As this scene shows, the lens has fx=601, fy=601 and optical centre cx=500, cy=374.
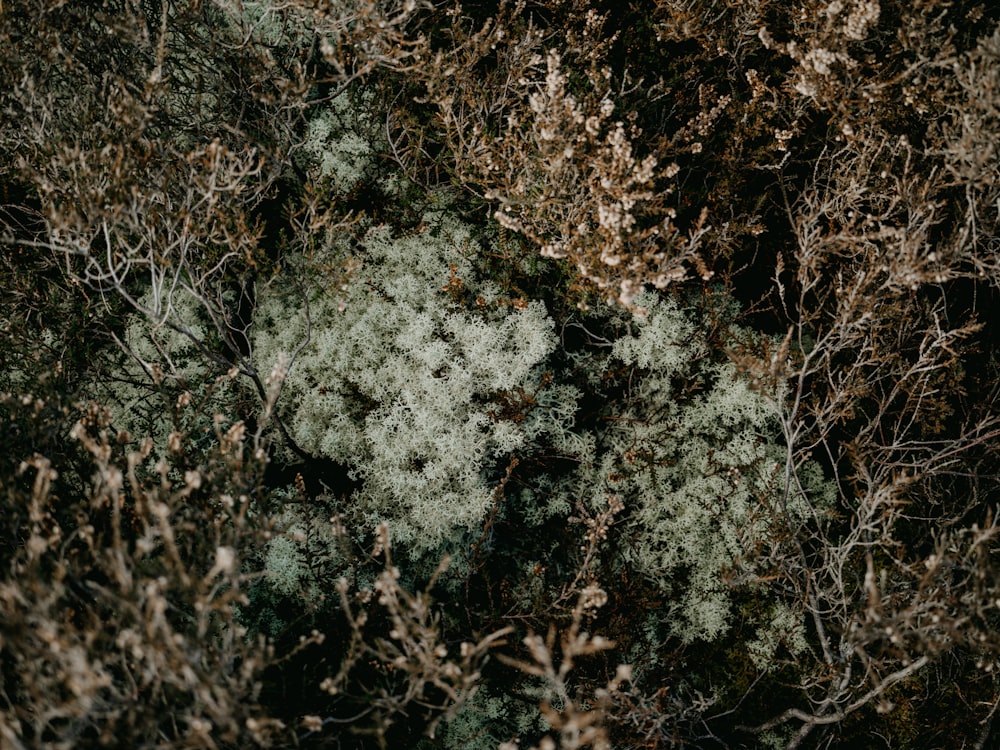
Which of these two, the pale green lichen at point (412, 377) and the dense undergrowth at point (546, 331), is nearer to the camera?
the dense undergrowth at point (546, 331)

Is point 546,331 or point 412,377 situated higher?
point 546,331

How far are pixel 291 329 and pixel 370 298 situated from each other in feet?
2.91

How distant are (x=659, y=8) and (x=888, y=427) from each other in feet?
15.4

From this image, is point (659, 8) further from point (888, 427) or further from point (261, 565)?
point (261, 565)

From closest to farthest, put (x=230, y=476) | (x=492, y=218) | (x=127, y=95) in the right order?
(x=230, y=476), (x=127, y=95), (x=492, y=218)

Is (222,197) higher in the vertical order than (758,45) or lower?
lower

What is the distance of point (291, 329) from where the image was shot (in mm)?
6152

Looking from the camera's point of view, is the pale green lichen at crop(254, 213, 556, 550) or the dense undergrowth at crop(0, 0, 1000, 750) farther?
the pale green lichen at crop(254, 213, 556, 550)

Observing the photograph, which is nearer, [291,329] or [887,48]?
[887,48]

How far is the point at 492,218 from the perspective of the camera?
602 centimetres

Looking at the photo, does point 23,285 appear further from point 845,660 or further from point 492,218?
point 845,660

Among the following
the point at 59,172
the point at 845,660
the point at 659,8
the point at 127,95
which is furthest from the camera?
the point at 659,8

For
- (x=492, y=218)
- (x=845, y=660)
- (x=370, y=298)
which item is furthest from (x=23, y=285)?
(x=845, y=660)

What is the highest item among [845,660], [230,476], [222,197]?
[222,197]
